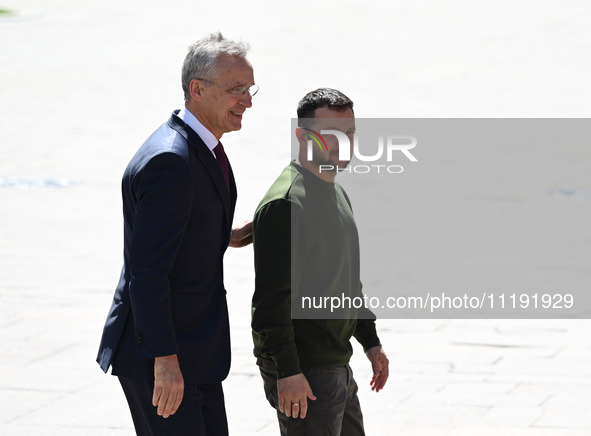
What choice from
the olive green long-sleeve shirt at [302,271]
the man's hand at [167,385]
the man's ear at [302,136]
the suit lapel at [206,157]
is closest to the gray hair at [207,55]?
the suit lapel at [206,157]

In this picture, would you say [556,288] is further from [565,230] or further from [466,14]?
[466,14]

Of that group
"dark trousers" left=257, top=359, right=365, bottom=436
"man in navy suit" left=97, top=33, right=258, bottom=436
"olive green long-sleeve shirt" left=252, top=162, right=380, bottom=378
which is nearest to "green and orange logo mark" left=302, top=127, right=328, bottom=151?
"olive green long-sleeve shirt" left=252, top=162, right=380, bottom=378

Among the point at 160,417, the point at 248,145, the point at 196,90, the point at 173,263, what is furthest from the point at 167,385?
the point at 248,145

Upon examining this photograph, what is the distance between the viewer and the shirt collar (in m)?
3.63

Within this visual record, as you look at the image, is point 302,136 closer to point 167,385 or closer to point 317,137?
point 317,137

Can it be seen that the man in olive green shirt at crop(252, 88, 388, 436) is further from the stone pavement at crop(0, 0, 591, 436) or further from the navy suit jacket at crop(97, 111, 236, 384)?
the stone pavement at crop(0, 0, 591, 436)

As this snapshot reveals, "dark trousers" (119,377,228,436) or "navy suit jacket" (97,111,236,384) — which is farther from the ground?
"navy suit jacket" (97,111,236,384)

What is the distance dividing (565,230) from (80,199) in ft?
17.7

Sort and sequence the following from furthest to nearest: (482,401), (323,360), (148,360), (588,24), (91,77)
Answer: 1. (588,24)
2. (91,77)
3. (482,401)
4. (323,360)
5. (148,360)

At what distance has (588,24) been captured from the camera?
94.9ft

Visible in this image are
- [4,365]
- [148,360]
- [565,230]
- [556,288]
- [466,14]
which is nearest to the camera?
[148,360]

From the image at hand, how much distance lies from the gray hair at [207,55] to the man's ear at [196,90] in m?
0.01

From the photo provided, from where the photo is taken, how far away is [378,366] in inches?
166

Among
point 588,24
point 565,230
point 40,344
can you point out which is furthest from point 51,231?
point 588,24
